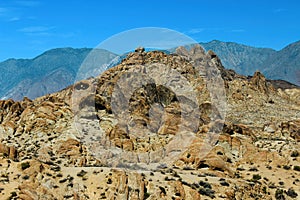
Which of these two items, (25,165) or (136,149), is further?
(136,149)

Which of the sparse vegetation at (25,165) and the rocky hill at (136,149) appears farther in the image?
the sparse vegetation at (25,165)

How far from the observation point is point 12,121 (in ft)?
188

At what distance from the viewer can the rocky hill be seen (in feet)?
114

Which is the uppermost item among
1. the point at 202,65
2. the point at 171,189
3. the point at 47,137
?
the point at 202,65

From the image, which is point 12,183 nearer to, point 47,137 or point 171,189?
point 171,189

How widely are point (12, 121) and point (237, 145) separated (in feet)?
98.6

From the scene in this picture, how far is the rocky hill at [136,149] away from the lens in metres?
34.7

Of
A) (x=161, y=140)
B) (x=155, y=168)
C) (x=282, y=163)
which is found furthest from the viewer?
(x=161, y=140)

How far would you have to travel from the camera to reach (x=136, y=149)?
166ft

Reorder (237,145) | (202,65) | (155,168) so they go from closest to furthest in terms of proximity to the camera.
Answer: (155,168) < (237,145) < (202,65)

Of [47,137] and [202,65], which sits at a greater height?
[202,65]

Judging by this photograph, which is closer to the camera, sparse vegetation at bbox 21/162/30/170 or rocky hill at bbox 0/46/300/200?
rocky hill at bbox 0/46/300/200

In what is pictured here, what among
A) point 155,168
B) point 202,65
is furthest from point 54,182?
point 202,65

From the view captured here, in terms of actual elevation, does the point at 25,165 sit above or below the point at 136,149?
below
